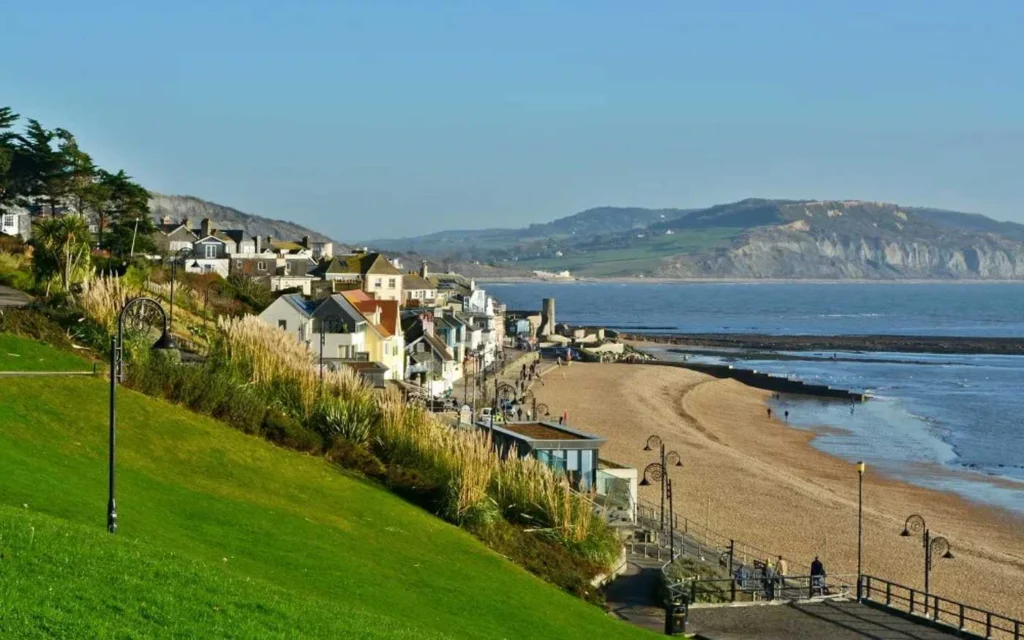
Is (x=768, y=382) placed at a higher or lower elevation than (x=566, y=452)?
lower

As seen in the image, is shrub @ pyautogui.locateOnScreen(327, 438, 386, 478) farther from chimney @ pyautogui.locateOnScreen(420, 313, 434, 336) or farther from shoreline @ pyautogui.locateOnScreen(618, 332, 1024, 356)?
shoreline @ pyautogui.locateOnScreen(618, 332, 1024, 356)

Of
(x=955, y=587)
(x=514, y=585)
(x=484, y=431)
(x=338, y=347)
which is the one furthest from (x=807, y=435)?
(x=514, y=585)

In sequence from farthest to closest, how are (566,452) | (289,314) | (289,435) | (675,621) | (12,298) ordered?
(289,314) → (12,298) → (566,452) → (289,435) → (675,621)

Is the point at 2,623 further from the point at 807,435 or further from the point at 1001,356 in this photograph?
the point at 1001,356

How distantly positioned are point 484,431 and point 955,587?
12.9 m

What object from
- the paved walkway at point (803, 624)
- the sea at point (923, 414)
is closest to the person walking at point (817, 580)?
the paved walkway at point (803, 624)

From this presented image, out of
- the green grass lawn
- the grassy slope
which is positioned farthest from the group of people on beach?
the green grass lawn

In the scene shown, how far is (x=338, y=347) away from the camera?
5294 centimetres

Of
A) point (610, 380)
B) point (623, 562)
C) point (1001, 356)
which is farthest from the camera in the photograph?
point (1001, 356)

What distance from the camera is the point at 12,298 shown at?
3656 centimetres

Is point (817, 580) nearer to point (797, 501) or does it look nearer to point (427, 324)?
→ point (797, 501)

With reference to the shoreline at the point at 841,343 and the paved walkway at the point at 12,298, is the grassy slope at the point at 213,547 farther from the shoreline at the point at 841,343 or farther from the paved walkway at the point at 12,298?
the shoreline at the point at 841,343

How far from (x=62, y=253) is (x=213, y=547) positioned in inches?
851

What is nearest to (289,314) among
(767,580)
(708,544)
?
(708,544)
